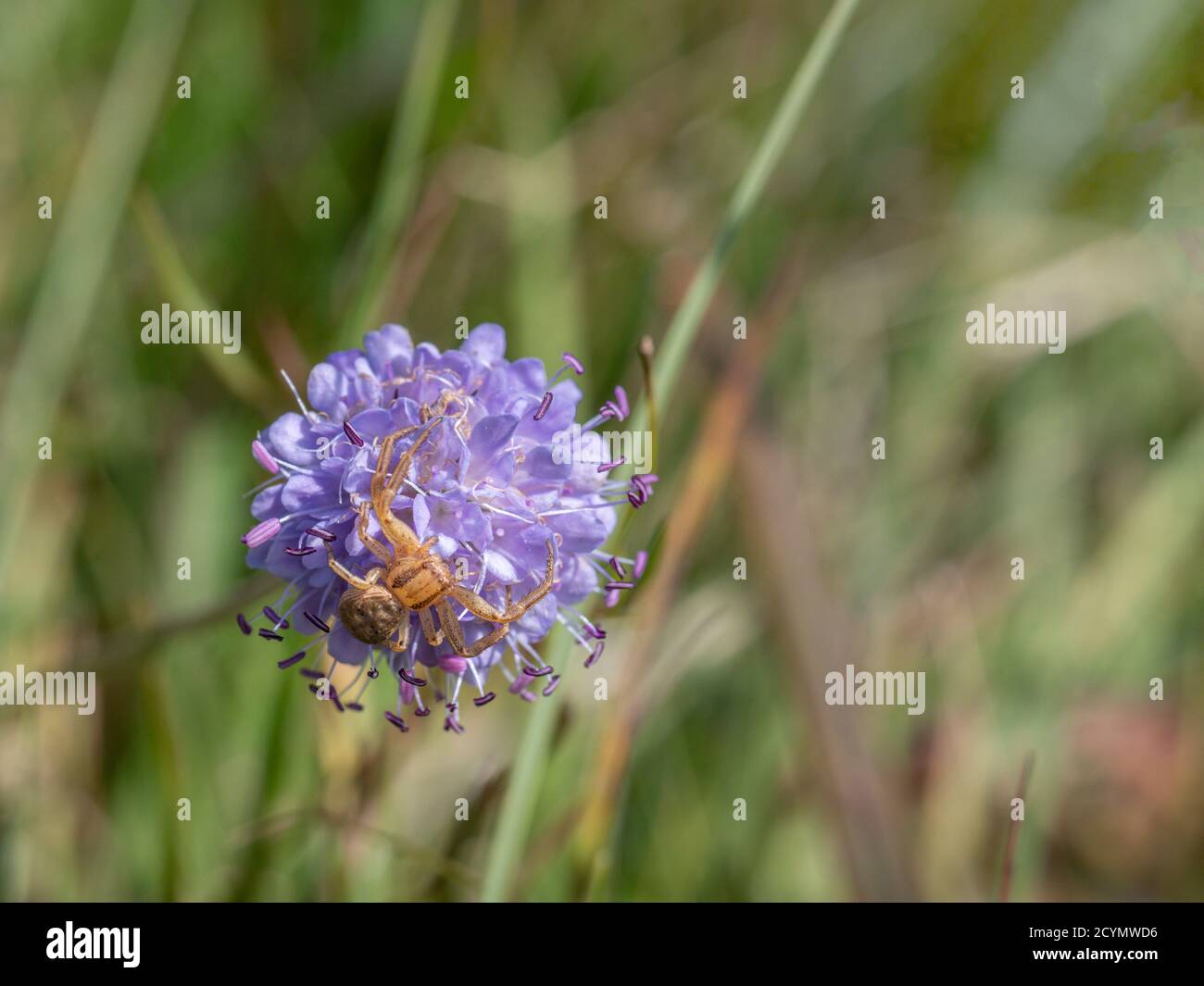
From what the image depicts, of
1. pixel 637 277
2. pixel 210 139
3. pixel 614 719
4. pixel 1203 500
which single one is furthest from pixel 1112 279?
pixel 210 139

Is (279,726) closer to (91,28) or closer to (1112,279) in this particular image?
(91,28)

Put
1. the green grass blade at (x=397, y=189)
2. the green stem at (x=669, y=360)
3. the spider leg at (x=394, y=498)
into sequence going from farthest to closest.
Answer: the green grass blade at (x=397, y=189) → the green stem at (x=669, y=360) → the spider leg at (x=394, y=498)

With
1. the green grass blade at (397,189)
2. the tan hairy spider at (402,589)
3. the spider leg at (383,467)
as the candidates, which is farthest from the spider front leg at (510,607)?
the green grass blade at (397,189)

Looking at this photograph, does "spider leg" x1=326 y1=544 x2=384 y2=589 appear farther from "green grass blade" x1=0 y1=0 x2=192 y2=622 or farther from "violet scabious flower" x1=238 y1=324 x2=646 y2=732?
"green grass blade" x1=0 y1=0 x2=192 y2=622

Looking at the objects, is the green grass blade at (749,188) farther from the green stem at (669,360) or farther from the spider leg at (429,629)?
the spider leg at (429,629)

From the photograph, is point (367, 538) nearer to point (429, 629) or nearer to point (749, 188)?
point (429, 629)
